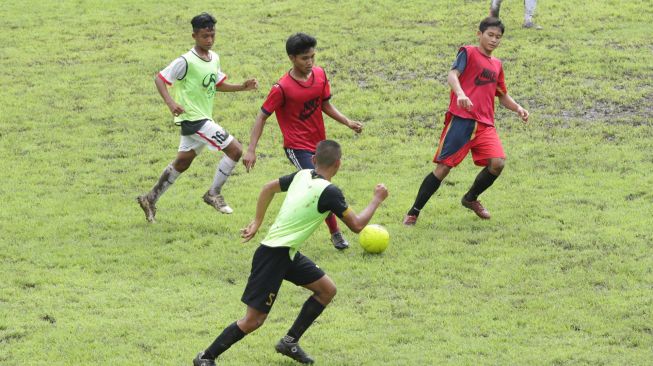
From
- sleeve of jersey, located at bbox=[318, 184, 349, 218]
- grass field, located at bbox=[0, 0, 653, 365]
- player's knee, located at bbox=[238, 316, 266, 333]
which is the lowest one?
grass field, located at bbox=[0, 0, 653, 365]

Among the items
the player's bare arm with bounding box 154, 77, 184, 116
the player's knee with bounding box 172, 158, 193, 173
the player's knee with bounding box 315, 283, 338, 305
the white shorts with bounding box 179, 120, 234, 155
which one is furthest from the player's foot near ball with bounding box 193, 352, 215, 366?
the player's knee with bounding box 172, 158, 193, 173

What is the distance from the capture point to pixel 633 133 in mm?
15500

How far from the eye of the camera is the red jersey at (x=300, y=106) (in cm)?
1111

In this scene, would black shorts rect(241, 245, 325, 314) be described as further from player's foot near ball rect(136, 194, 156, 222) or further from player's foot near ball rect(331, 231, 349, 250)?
player's foot near ball rect(136, 194, 156, 222)

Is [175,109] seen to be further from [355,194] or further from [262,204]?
[262,204]

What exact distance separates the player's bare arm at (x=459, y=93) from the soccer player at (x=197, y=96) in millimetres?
2278

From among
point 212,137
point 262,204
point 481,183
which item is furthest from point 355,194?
point 262,204

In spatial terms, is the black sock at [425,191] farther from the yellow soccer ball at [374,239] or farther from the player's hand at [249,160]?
the player's hand at [249,160]

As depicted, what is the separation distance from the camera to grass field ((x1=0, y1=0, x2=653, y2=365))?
931 cm

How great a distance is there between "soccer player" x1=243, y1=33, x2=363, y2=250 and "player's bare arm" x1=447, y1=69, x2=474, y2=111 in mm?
1084

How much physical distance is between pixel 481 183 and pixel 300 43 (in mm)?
3023

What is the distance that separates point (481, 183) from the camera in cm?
1227

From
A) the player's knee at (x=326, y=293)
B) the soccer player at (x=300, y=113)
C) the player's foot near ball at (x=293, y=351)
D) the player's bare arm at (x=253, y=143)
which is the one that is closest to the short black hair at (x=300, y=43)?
the soccer player at (x=300, y=113)

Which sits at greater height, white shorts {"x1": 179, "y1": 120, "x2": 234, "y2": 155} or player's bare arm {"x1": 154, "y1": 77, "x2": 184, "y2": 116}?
player's bare arm {"x1": 154, "y1": 77, "x2": 184, "y2": 116}
